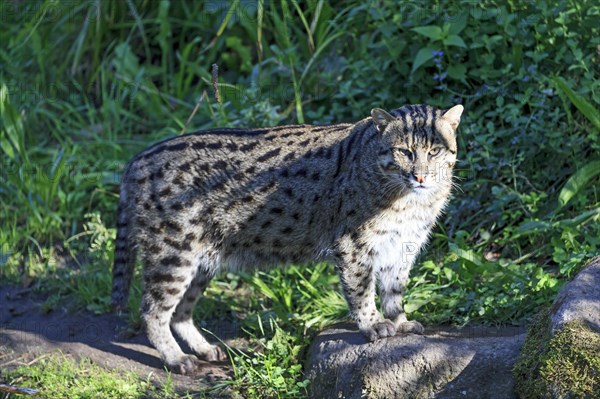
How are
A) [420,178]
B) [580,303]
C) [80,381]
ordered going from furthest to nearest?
[80,381]
[420,178]
[580,303]

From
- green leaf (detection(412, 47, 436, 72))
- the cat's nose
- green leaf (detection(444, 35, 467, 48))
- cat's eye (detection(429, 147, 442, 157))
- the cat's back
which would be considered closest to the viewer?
the cat's nose

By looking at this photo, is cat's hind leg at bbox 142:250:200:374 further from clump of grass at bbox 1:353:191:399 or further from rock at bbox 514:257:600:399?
rock at bbox 514:257:600:399

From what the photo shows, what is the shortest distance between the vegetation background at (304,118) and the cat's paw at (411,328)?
281 mm

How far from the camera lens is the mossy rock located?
4.76 m

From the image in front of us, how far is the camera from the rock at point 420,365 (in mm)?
5387

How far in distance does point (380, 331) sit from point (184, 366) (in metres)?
1.50

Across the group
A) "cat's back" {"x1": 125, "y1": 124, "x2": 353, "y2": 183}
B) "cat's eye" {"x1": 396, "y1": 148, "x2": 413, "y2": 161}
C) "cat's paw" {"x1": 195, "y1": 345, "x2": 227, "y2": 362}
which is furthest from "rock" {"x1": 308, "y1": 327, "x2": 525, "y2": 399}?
"cat's back" {"x1": 125, "y1": 124, "x2": 353, "y2": 183}

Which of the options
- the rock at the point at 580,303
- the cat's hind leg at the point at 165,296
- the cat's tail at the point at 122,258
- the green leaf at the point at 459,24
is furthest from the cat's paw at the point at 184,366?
the green leaf at the point at 459,24

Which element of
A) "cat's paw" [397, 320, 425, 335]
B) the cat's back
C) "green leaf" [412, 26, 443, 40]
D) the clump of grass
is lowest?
the clump of grass

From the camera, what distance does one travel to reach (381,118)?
239 inches

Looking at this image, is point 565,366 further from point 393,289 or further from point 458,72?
point 458,72

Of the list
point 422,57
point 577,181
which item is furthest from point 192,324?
point 577,181

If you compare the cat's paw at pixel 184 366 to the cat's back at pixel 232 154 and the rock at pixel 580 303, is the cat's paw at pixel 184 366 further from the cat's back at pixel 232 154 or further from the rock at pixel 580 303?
the rock at pixel 580 303

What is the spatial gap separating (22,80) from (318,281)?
4898mm
